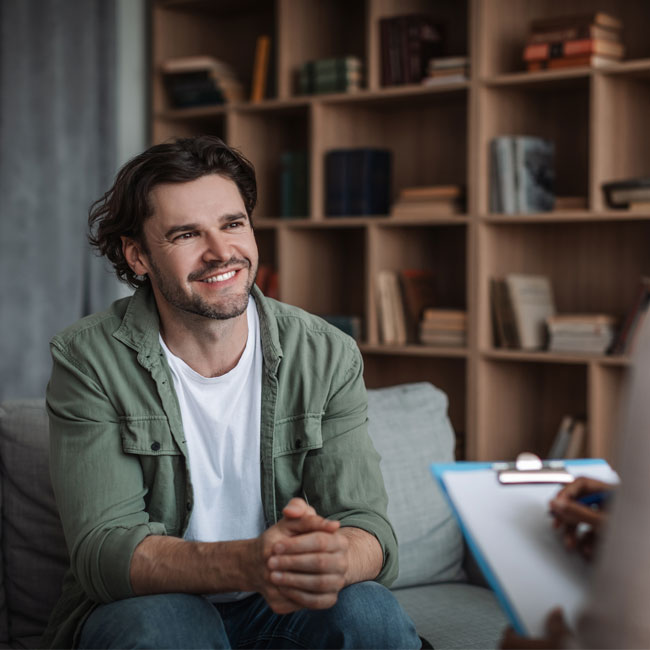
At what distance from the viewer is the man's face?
5.16 feet

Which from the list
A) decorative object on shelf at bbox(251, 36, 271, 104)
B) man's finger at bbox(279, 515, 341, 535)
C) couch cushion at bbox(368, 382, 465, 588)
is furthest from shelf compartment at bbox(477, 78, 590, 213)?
man's finger at bbox(279, 515, 341, 535)

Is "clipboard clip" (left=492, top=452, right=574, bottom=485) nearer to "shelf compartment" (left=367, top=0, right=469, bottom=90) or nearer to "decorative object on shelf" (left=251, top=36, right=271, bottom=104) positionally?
"shelf compartment" (left=367, top=0, right=469, bottom=90)

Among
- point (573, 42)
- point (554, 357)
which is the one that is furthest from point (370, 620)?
point (573, 42)

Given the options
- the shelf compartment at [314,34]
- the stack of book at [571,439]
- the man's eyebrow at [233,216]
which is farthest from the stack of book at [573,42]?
the man's eyebrow at [233,216]

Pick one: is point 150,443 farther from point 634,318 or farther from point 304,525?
point 634,318

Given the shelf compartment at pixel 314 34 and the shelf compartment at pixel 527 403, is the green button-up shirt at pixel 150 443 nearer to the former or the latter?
the shelf compartment at pixel 527 403

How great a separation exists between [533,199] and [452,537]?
1.39m

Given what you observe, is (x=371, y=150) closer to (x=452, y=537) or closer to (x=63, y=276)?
(x=63, y=276)

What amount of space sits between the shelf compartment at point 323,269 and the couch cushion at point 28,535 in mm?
1808

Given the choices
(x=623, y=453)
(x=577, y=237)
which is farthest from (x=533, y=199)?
(x=623, y=453)

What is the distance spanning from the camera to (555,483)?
1.02 meters

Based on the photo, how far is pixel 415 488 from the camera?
1933mm

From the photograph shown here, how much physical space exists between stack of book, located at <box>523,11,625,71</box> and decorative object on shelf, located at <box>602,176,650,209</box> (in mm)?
382

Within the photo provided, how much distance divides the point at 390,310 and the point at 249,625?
189 centimetres
